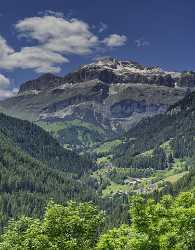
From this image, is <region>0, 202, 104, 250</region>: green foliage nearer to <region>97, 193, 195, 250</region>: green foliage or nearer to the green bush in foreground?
the green bush in foreground

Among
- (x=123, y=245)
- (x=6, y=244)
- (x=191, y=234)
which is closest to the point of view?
(x=191, y=234)

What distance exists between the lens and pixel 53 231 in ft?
224

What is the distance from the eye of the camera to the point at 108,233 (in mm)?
69812

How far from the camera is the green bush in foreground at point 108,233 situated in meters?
62.7

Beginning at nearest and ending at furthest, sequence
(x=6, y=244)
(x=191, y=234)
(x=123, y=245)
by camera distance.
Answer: (x=191, y=234) < (x=123, y=245) < (x=6, y=244)

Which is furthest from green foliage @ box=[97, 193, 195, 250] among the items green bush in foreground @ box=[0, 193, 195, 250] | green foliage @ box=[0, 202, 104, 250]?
green foliage @ box=[0, 202, 104, 250]

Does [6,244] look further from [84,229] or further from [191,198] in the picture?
[191,198]

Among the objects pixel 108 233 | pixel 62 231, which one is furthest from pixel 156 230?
pixel 62 231

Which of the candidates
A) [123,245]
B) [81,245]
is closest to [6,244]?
[81,245]

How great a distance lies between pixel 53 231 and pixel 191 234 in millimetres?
18344

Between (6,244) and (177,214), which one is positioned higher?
(177,214)

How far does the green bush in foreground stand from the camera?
206 feet

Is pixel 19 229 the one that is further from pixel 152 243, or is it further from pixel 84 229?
pixel 152 243

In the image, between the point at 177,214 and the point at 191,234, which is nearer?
the point at 191,234
